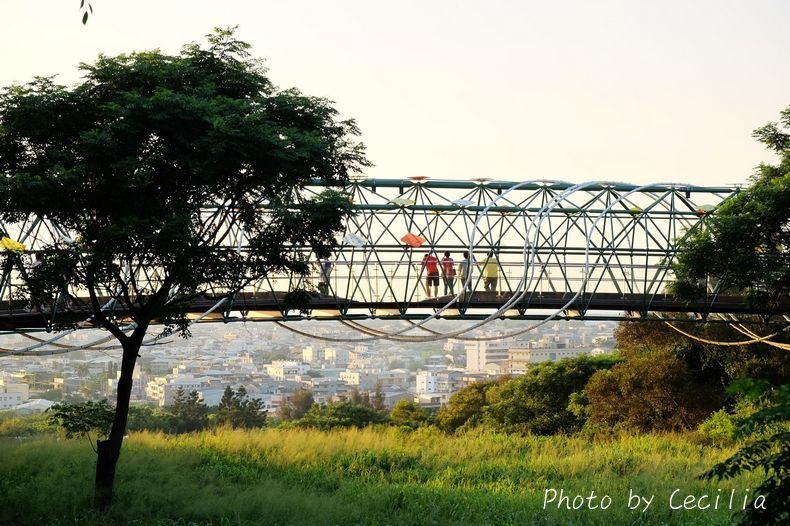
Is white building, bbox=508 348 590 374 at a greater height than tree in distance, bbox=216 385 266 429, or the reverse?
white building, bbox=508 348 590 374

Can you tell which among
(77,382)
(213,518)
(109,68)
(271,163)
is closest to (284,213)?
(271,163)

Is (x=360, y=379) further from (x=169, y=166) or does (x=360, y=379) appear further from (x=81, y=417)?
(x=169, y=166)

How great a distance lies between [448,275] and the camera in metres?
26.0

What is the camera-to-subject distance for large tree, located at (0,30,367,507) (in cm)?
1670

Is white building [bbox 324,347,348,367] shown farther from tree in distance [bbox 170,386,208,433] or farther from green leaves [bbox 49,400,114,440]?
green leaves [bbox 49,400,114,440]

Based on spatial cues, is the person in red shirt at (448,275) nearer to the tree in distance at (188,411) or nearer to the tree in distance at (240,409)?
the tree in distance at (188,411)

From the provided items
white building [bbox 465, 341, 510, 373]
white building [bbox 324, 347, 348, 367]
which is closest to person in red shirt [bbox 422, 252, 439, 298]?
white building [bbox 324, 347, 348, 367]

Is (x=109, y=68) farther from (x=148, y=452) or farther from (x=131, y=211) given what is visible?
(x=148, y=452)

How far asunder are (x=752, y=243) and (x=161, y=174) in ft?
48.3

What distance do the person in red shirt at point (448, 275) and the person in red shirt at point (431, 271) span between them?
0.21 meters

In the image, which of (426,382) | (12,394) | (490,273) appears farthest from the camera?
(426,382)

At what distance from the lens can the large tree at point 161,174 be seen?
1670 cm

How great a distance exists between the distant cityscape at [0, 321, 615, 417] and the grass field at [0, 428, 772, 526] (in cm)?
1975

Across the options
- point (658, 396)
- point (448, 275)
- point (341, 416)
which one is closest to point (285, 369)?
point (341, 416)
